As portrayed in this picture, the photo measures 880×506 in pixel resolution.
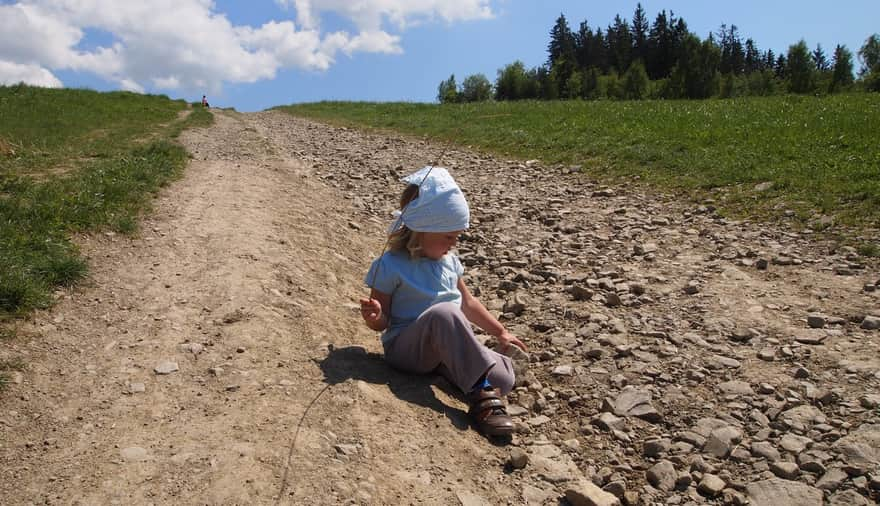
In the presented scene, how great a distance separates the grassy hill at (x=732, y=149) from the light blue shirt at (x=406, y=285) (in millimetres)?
3128

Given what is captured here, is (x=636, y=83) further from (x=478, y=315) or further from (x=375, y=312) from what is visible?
(x=375, y=312)

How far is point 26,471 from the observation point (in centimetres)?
307

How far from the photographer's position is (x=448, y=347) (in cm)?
411

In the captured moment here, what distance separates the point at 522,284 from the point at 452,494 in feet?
12.7

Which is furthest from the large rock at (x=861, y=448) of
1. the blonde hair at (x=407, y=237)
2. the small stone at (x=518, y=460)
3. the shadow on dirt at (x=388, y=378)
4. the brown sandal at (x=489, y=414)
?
the blonde hair at (x=407, y=237)

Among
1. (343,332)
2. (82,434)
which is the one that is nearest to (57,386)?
(82,434)

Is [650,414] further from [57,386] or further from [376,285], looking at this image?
[57,386]

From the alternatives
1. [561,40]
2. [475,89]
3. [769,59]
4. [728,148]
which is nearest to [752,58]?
[769,59]

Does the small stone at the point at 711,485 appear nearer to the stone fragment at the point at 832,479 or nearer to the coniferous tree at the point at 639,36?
the stone fragment at the point at 832,479

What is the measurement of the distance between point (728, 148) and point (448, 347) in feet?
32.3

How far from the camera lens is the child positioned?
4.08m

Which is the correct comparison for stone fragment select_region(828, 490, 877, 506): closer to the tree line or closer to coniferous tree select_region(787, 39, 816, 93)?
the tree line

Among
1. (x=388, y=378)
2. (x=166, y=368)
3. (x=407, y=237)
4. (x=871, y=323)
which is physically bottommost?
(x=871, y=323)

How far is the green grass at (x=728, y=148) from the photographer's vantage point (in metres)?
8.82
